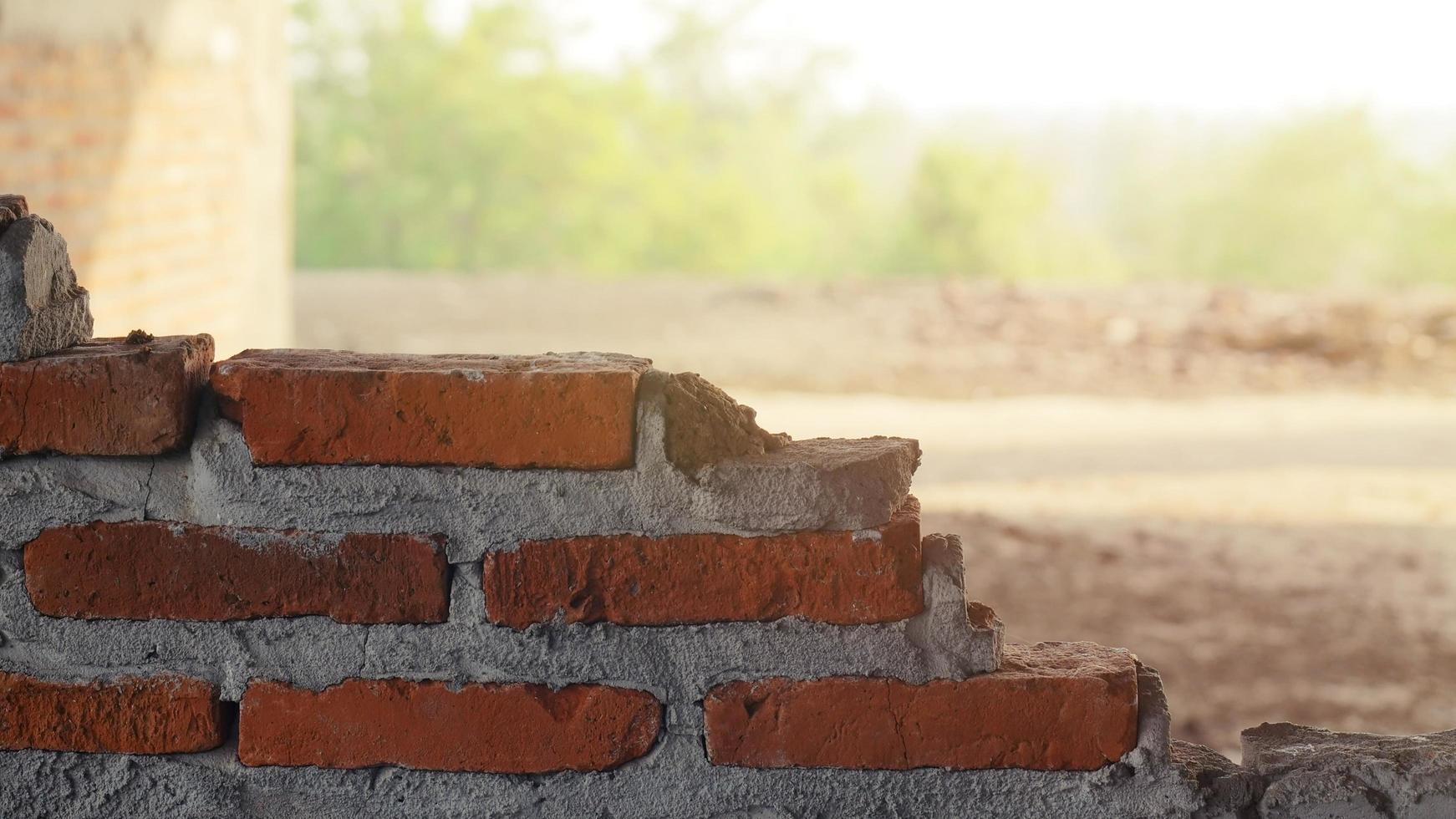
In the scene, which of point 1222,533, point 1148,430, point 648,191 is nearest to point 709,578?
point 1222,533

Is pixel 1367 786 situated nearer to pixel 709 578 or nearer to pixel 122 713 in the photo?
pixel 709 578

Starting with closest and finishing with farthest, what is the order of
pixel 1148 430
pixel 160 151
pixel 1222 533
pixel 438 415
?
pixel 438 415 → pixel 1222 533 → pixel 160 151 → pixel 1148 430

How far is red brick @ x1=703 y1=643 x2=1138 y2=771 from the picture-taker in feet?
4.03

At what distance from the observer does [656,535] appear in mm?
1207

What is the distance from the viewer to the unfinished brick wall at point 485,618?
1.21 metres

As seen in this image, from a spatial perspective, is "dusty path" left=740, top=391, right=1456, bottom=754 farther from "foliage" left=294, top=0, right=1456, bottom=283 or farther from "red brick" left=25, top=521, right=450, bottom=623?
"foliage" left=294, top=0, right=1456, bottom=283

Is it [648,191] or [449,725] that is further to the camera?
[648,191]

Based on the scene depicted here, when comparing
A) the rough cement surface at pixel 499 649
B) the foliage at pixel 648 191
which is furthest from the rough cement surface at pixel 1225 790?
the foliage at pixel 648 191

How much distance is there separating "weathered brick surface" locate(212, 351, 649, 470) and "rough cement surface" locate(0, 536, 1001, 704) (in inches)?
5.0

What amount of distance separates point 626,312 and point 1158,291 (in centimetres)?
406

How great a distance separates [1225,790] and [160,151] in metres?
5.20

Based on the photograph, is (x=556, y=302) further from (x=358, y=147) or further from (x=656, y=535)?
(x=358, y=147)

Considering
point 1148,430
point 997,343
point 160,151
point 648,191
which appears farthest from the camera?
point 648,191

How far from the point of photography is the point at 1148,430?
6.59 m
